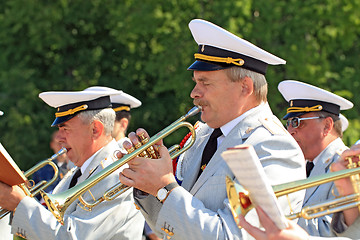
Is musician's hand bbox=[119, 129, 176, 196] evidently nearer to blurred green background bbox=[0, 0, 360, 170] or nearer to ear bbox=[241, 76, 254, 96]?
ear bbox=[241, 76, 254, 96]

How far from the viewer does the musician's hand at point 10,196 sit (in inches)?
178

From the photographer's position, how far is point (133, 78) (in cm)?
1552

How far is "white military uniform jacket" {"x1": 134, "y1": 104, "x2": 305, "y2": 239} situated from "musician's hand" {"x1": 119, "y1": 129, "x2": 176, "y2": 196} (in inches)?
4.1

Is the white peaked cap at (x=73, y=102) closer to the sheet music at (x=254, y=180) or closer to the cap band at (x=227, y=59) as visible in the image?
the cap band at (x=227, y=59)

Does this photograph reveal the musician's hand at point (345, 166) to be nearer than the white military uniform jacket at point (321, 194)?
Yes

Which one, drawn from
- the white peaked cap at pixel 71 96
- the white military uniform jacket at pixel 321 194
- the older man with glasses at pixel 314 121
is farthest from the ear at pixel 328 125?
the white peaked cap at pixel 71 96

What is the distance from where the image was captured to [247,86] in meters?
3.96

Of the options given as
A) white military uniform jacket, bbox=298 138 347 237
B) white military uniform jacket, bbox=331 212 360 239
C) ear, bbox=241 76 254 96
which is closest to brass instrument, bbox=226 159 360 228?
white military uniform jacket, bbox=298 138 347 237

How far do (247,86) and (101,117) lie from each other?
186 centimetres

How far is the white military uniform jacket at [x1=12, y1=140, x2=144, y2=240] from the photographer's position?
463 cm

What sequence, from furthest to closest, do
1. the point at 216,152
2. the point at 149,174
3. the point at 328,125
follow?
the point at 328,125 → the point at 216,152 → the point at 149,174

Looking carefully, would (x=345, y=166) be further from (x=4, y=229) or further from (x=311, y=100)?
(x=4, y=229)

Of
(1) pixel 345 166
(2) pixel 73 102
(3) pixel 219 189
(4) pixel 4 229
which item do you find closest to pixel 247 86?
(3) pixel 219 189

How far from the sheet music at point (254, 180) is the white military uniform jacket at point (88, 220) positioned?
87.2 inches
